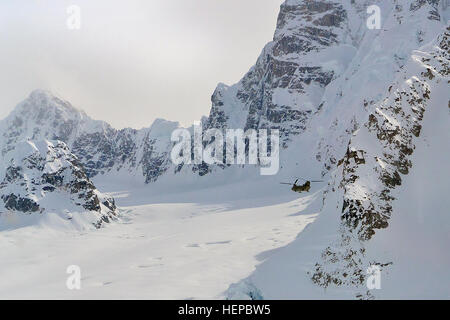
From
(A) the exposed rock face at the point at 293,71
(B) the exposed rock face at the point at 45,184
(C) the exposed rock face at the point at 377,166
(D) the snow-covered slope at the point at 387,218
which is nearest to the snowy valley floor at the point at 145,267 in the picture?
(D) the snow-covered slope at the point at 387,218

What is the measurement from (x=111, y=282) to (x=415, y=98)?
17.6 meters

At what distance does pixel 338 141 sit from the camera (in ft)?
264

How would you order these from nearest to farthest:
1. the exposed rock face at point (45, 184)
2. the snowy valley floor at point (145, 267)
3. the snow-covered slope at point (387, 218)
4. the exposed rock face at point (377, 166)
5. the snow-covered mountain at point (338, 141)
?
the snow-covered slope at point (387, 218)
the exposed rock face at point (377, 166)
the snow-covered mountain at point (338, 141)
the snowy valley floor at point (145, 267)
the exposed rock face at point (45, 184)

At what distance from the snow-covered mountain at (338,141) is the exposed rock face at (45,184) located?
0.24 metres

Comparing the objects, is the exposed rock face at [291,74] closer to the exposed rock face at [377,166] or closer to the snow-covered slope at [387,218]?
the exposed rock face at [377,166]

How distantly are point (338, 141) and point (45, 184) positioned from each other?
193 ft

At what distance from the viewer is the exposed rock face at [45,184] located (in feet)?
198

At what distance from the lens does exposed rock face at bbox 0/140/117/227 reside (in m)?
60.3

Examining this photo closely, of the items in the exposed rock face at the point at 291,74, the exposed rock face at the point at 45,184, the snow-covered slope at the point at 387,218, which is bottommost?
the exposed rock face at the point at 45,184

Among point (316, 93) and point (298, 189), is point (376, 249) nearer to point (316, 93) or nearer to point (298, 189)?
point (298, 189)

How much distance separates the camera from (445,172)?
15195 mm

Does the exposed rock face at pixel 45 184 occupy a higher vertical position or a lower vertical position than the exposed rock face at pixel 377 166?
lower
